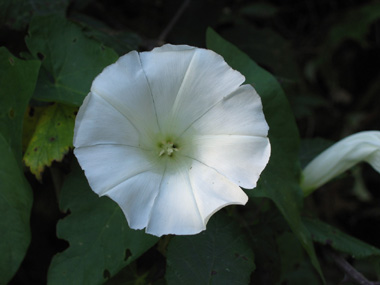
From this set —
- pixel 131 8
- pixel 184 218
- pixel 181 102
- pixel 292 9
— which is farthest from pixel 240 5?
pixel 184 218

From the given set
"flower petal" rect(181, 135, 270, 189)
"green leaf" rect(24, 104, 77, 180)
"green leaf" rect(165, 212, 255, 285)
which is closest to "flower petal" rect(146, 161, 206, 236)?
"flower petal" rect(181, 135, 270, 189)

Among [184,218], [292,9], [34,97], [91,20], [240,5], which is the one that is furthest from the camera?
[292,9]

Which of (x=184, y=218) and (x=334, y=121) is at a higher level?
(x=184, y=218)

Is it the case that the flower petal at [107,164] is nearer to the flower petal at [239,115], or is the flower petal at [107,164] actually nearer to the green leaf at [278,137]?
the flower petal at [239,115]

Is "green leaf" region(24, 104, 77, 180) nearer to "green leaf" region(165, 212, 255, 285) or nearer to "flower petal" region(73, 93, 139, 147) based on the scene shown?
"flower petal" region(73, 93, 139, 147)

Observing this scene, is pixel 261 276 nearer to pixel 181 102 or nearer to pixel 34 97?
pixel 181 102

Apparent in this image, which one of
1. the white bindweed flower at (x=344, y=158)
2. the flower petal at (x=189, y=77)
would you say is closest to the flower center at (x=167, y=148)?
the flower petal at (x=189, y=77)

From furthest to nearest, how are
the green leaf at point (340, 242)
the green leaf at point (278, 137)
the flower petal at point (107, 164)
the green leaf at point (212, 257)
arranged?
the green leaf at point (340, 242) → the green leaf at point (278, 137) → the green leaf at point (212, 257) → the flower petal at point (107, 164)

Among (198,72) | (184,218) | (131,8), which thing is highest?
(198,72)
